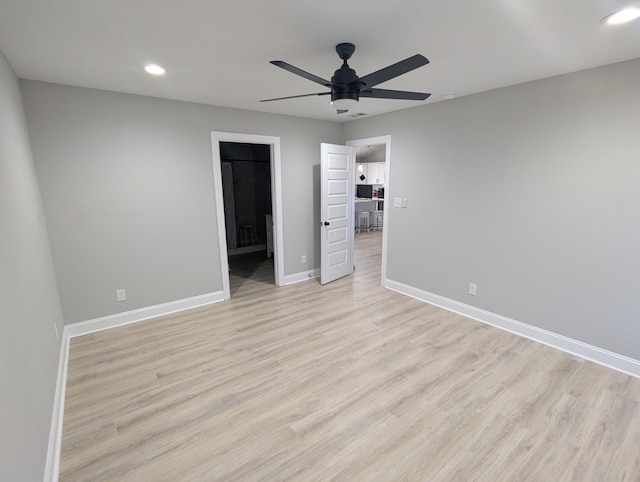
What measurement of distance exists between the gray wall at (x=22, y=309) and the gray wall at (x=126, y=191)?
261 millimetres

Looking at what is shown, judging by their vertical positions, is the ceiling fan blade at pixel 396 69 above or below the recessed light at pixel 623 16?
below

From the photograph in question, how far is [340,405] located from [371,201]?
23.4 ft

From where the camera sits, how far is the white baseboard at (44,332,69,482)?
1595mm

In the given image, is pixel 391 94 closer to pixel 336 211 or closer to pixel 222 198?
pixel 222 198

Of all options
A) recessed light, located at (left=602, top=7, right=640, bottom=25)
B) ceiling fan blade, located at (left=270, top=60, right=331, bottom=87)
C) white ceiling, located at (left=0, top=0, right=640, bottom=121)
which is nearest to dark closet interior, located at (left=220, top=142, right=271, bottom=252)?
white ceiling, located at (left=0, top=0, right=640, bottom=121)

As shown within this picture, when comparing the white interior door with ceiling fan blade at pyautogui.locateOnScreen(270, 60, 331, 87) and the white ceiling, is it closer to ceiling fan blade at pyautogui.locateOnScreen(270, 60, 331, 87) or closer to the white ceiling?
the white ceiling

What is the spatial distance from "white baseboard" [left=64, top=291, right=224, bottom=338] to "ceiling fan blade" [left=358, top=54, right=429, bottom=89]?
3178 mm

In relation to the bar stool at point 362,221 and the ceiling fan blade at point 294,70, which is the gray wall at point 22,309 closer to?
the ceiling fan blade at point 294,70

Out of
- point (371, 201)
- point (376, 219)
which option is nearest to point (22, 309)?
point (371, 201)

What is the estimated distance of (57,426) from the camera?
1911mm

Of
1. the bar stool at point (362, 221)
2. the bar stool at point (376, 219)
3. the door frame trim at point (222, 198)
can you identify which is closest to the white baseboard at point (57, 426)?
the door frame trim at point (222, 198)

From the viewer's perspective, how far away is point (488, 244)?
329cm

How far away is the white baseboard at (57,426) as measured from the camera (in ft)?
5.23

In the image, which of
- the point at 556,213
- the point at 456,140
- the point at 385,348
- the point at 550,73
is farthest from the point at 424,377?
the point at 550,73
